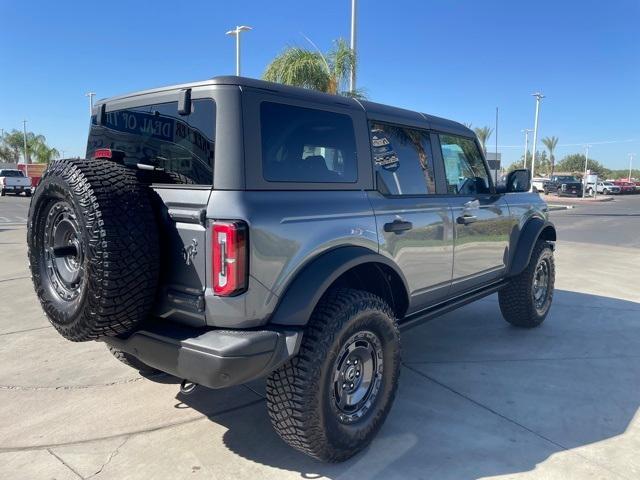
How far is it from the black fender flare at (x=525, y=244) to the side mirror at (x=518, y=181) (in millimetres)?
379

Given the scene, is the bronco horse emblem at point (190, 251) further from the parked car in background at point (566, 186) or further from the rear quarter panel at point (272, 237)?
the parked car in background at point (566, 186)

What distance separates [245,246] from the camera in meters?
2.37

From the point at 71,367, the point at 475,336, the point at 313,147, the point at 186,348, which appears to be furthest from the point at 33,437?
the point at 475,336

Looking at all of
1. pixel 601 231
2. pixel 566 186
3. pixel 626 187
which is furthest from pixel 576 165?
pixel 601 231

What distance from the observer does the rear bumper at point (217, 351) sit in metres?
2.34

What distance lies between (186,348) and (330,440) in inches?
35.7

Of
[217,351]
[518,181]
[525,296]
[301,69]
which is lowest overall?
[525,296]

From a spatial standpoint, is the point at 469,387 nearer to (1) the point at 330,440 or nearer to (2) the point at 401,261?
(2) the point at 401,261

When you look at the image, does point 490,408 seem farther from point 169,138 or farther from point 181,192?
point 169,138

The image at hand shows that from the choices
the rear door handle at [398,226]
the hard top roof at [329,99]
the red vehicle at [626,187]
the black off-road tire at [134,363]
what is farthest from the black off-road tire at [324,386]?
the red vehicle at [626,187]

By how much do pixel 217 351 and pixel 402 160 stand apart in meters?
1.93

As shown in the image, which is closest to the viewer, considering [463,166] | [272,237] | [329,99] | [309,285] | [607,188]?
[272,237]

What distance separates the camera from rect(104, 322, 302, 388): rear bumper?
234cm

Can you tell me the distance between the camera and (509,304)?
512cm
